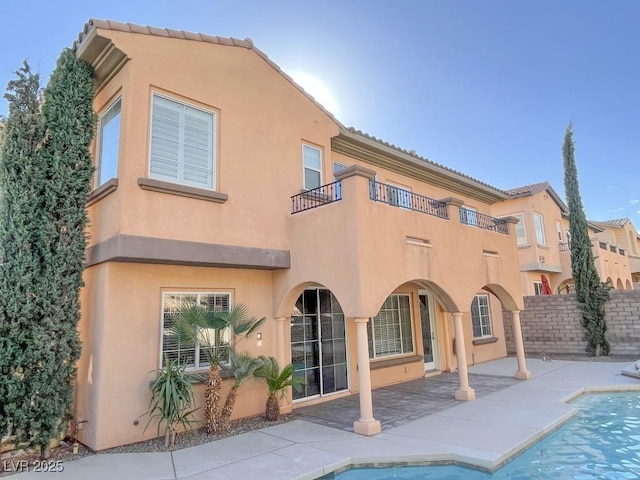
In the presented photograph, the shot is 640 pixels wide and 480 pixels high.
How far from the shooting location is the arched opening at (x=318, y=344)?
34.7 feet

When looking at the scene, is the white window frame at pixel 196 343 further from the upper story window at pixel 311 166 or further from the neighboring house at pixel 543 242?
the neighboring house at pixel 543 242

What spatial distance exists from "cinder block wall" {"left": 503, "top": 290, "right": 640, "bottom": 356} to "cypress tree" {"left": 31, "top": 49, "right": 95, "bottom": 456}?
1883 cm

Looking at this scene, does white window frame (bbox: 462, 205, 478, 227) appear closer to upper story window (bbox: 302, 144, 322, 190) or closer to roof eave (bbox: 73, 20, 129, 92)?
upper story window (bbox: 302, 144, 322, 190)

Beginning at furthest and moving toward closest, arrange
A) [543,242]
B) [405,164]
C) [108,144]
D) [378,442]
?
[543,242] → [405,164] → [108,144] → [378,442]

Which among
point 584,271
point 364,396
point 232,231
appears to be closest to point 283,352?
point 364,396

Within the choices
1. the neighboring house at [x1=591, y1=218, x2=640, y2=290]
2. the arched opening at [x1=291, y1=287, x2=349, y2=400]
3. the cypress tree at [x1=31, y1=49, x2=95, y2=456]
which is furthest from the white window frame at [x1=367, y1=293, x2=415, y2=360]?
the neighboring house at [x1=591, y1=218, x2=640, y2=290]

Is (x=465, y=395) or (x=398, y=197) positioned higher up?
(x=398, y=197)

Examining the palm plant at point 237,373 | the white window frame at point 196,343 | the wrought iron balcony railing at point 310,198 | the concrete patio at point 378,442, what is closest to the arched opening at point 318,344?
the concrete patio at point 378,442

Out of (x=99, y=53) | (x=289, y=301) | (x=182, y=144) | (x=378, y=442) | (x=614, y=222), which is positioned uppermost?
(x=614, y=222)

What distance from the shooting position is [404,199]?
9820 mm

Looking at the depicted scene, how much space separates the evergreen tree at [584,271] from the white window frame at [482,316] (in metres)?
4.01

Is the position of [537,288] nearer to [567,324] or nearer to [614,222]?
[567,324]

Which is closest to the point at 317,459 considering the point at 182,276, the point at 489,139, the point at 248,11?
the point at 182,276

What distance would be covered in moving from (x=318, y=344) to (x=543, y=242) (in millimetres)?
19875
